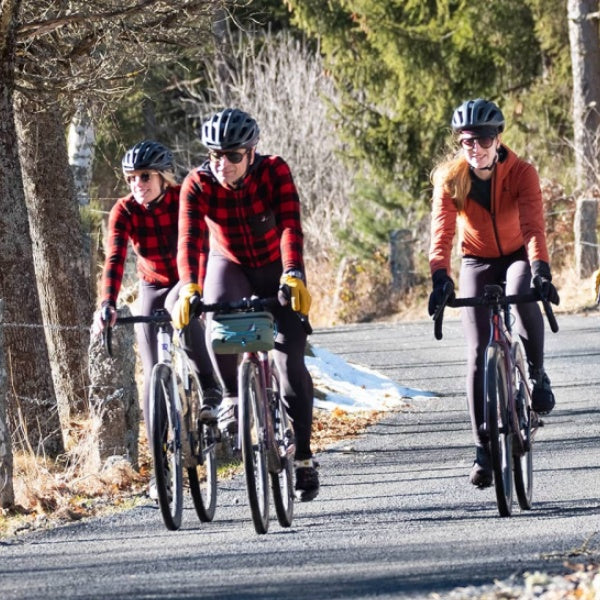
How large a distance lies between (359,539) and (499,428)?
879 mm

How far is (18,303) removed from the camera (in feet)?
33.1

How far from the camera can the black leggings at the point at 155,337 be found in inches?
304

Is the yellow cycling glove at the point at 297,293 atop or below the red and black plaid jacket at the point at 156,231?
below

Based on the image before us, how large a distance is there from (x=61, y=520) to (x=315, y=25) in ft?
65.7

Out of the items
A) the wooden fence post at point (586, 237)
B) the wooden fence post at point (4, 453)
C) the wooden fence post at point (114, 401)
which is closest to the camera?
the wooden fence post at point (4, 453)

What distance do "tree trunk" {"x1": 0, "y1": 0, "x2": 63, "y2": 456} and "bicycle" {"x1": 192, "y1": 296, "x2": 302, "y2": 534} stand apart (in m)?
2.88

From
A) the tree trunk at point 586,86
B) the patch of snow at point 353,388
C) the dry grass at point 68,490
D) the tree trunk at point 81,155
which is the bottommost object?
the dry grass at point 68,490

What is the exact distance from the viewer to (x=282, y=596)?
5.66 meters

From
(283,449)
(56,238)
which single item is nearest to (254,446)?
(283,449)

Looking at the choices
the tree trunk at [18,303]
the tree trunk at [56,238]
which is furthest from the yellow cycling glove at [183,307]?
the tree trunk at [56,238]

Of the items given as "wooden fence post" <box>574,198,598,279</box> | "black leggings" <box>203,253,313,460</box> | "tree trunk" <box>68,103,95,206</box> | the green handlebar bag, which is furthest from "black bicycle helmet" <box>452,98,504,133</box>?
"wooden fence post" <box>574,198,598,279</box>

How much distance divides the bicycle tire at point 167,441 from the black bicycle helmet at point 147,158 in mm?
1281

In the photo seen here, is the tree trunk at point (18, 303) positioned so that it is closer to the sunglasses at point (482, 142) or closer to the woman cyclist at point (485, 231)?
the woman cyclist at point (485, 231)

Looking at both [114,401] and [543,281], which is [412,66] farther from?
[543,281]
